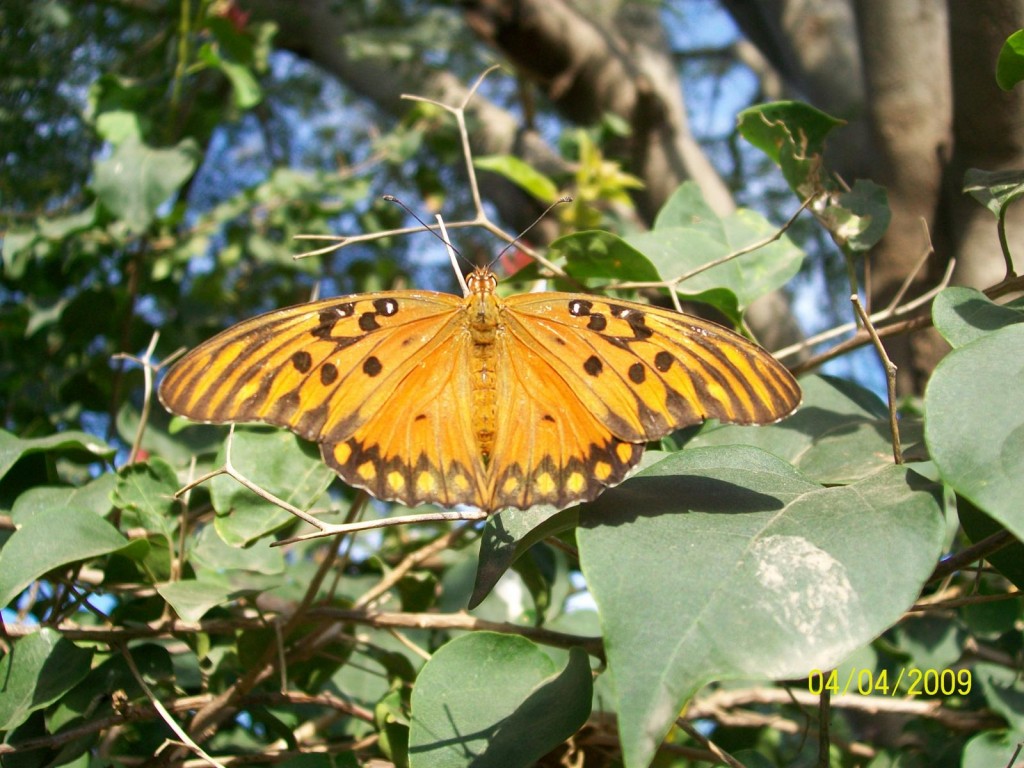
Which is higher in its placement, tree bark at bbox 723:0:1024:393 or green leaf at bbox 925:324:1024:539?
green leaf at bbox 925:324:1024:539

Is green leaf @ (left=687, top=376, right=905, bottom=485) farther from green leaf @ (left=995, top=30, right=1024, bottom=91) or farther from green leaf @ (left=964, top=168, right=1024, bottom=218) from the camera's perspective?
green leaf @ (left=995, top=30, right=1024, bottom=91)

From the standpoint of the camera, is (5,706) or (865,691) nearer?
(5,706)

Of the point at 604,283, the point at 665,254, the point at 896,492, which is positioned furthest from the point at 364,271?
the point at 896,492

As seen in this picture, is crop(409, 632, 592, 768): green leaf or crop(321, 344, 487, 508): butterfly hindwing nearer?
crop(409, 632, 592, 768): green leaf

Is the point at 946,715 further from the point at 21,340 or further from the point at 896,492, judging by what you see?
the point at 21,340

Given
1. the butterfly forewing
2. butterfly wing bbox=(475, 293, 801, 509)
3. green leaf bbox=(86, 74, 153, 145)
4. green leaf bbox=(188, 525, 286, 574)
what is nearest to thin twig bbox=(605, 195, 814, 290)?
butterfly wing bbox=(475, 293, 801, 509)

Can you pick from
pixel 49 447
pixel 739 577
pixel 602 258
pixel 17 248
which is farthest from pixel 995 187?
pixel 17 248

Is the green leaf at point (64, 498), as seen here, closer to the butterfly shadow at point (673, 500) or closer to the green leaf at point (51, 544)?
the green leaf at point (51, 544)
